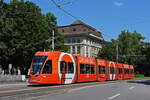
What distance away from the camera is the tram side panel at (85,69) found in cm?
2522

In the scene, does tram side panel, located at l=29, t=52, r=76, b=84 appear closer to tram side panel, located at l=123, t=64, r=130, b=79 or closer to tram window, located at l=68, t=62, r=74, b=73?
tram window, located at l=68, t=62, r=74, b=73

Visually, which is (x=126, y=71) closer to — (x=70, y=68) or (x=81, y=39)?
(x=70, y=68)

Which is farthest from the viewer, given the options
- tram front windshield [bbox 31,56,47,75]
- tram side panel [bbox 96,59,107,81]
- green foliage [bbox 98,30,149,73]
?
green foliage [bbox 98,30,149,73]

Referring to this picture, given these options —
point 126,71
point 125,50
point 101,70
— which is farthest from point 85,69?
point 125,50

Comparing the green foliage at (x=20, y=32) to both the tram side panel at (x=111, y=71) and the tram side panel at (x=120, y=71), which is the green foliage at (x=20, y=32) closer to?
the tram side panel at (x=111, y=71)

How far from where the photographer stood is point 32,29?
133 feet

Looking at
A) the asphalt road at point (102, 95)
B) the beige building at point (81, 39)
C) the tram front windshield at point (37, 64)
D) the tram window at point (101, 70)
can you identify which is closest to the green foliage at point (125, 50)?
the beige building at point (81, 39)

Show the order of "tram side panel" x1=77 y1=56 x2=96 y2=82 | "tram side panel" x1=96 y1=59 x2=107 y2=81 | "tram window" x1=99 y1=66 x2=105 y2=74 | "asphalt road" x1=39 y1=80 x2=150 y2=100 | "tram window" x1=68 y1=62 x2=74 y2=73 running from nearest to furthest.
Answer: "asphalt road" x1=39 y1=80 x2=150 y2=100 → "tram window" x1=68 y1=62 x2=74 y2=73 → "tram side panel" x1=77 y1=56 x2=96 y2=82 → "tram side panel" x1=96 y1=59 x2=107 y2=81 → "tram window" x1=99 y1=66 x2=105 y2=74

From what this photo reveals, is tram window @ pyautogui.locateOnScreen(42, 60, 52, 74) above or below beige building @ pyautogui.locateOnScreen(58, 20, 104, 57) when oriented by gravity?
Result: below

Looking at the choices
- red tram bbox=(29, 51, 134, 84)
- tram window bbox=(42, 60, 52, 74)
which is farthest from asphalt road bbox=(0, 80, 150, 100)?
tram window bbox=(42, 60, 52, 74)

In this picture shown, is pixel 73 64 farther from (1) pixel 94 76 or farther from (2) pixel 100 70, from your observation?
(2) pixel 100 70

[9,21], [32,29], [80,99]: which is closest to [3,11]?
[9,21]

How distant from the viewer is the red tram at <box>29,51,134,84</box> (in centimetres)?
2005

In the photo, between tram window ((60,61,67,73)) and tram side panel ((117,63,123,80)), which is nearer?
tram window ((60,61,67,73))
